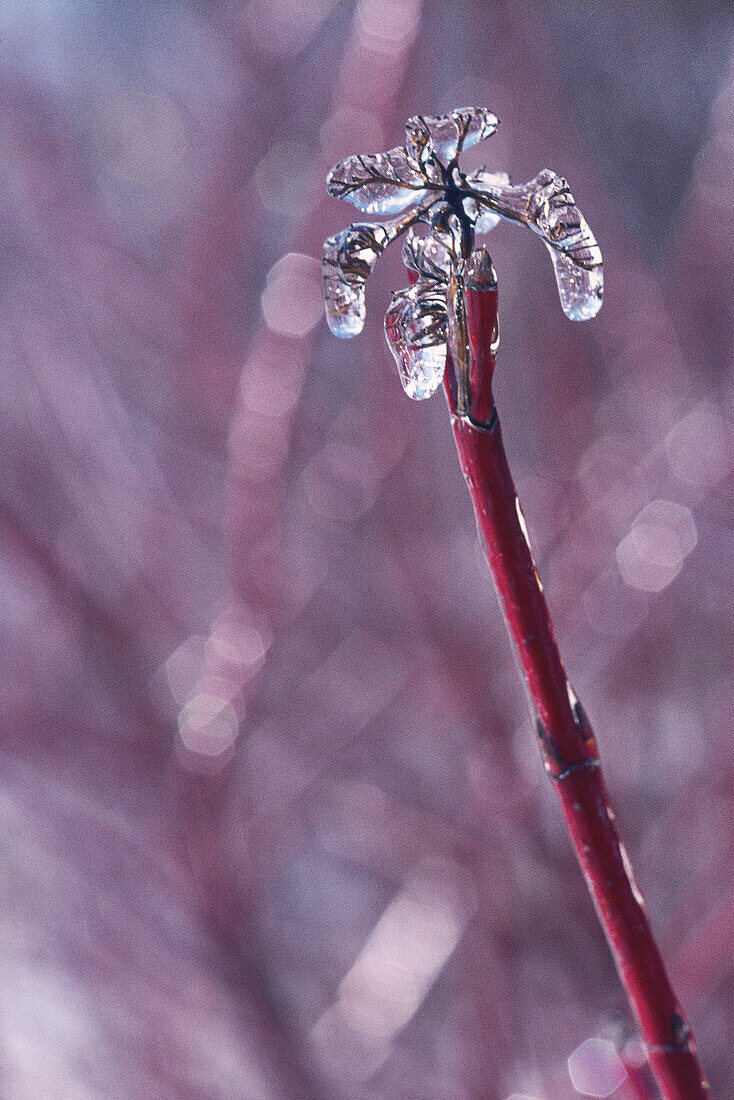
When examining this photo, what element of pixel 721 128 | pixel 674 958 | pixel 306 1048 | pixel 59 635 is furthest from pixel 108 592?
pixel 721 128

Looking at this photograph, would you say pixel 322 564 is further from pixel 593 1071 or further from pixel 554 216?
pixel 554 216

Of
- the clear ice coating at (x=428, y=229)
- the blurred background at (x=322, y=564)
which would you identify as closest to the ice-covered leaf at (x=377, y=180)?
the clear ice coating at (x=428, y=229)

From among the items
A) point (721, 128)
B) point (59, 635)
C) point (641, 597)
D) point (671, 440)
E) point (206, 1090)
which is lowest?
point (206, 1090)

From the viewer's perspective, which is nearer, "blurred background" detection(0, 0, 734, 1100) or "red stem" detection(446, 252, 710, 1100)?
"red stem" detection(446, 252, 710, 1100)

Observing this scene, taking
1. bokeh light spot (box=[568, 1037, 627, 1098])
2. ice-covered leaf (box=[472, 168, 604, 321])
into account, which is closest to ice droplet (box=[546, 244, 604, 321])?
ice-covered leaf (box=[472, 168, 604, 321])

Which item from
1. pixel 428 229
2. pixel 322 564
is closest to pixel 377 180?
pixel 428 229

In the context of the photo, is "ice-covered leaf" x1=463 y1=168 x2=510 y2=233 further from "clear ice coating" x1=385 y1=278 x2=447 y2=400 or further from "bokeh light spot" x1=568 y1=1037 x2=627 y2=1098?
"bokeh light spot" x1=568 y1=1037 x2=627 y2=1098

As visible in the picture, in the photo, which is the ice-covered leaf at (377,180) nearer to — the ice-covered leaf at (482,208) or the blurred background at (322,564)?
the ice-covered leaf at (482,208)

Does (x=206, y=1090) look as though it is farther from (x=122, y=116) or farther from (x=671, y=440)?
(x=122, y=116)
